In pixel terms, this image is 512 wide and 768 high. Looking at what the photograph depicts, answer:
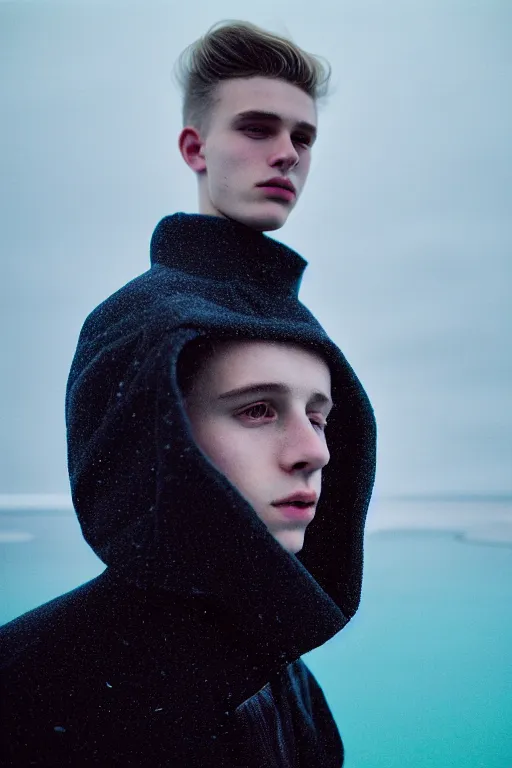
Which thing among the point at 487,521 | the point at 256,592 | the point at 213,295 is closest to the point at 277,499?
the point at 256,592

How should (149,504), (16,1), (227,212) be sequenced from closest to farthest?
(149,504)
(227,212)
(16,1)

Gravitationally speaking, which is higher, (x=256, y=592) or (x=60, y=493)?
(x=60, y=493)

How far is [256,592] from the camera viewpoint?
0.65m

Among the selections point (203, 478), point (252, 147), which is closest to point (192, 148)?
point (252, 147)

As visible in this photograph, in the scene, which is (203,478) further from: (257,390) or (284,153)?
(284,153)

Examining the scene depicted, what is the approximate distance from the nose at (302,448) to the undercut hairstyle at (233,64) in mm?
357

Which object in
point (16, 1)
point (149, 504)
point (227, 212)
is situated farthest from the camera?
point (16, 1)

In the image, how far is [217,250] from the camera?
77 cm

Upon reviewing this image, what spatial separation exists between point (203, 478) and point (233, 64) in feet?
1.54

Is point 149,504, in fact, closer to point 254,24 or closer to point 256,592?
point 256,592

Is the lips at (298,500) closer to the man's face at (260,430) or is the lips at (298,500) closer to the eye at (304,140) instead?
the man's face at (260,430)

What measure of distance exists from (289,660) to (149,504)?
24 centimetres

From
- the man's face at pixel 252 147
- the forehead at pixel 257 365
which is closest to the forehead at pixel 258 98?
the man's face at pixel 252 147

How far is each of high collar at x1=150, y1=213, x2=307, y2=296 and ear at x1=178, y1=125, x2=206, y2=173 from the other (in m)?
0.07
